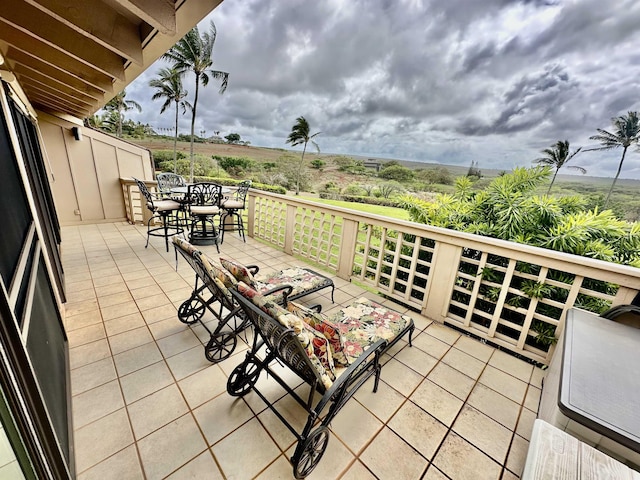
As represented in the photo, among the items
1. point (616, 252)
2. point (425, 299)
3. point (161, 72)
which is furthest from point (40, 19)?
point (161, 72)

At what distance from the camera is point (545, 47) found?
27.1 feet

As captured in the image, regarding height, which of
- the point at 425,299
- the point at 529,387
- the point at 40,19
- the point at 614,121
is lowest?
the point at 529,387

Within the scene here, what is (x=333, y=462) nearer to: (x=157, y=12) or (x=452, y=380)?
(x=452, y=380)

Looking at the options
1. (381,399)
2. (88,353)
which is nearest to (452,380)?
(381,399)

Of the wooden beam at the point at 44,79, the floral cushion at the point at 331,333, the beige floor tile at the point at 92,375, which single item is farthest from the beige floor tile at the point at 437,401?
the wooden beam at the point at 44,79

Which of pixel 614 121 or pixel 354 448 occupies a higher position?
pixel 614 121

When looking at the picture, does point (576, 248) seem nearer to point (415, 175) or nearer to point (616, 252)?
point (616, 252)

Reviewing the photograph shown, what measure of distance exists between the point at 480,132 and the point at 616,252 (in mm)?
22183

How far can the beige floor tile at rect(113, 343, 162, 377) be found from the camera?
73.2 inches

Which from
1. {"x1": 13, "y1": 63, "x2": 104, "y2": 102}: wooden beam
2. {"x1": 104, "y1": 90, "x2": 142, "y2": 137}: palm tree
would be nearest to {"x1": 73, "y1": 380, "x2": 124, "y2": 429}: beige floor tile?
{"x1": 13, "y1": 63, "x2": 104, "y2": 102}: wooden beam

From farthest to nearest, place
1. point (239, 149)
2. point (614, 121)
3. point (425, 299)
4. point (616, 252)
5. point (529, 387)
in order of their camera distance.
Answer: point (239, 149)
point (614, 121)
point (425, 299)
point (616, 252)
point (529, 387)

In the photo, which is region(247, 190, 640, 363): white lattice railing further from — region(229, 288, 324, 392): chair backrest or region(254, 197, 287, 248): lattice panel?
region(229, 288, 324, 392): chair backrest

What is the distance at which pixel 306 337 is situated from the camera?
1.13 m

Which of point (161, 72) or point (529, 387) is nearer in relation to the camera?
point (529, 387)
